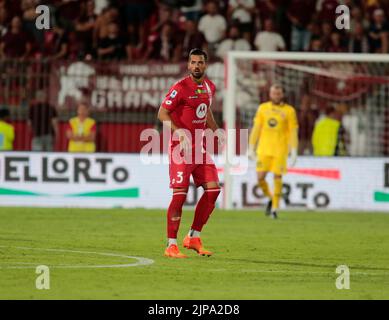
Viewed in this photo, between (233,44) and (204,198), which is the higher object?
(233,44)

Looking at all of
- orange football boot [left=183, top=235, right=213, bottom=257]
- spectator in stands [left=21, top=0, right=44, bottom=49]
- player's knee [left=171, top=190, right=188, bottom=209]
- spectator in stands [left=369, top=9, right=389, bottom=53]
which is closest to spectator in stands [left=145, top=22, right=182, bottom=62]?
spectator in stands [left=21, top=0, right=44, bottom=49]

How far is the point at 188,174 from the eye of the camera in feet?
44.3

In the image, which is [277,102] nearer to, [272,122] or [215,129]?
[272,122]

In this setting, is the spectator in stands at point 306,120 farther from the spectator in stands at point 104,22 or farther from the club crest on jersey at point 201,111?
the club crest on jersey at point 201,111

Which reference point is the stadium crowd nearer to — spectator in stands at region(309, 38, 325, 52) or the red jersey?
spectator in stands at region(309, 38, 325, 52)

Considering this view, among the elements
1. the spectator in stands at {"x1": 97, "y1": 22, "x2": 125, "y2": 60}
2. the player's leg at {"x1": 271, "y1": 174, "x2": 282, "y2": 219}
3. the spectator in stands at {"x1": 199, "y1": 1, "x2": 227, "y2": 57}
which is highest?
the spectator in stands at {"x1": 199, "y1": 1, "x2": 227, "y2": 57}

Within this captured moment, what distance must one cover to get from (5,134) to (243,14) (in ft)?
20.2

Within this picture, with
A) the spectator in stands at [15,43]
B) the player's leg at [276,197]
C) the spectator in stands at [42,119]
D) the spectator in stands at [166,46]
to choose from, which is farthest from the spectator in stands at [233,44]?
the player's leg at [276,197]

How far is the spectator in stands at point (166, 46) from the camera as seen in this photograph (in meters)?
25.2

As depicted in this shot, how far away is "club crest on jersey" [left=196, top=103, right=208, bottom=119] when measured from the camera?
13.6 m

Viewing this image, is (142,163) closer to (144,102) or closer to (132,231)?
(144,102)

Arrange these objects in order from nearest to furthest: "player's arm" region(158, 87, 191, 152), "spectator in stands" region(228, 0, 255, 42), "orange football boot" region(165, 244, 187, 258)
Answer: "player's arm" region(158, 87, 191, 152), "orange football boot" region(165, 244, 187, 258), "spectator in stands" region(228, 0, 255, 42)

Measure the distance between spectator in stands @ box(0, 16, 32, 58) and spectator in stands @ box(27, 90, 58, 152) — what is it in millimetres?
2389

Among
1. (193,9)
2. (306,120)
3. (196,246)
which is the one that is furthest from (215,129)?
(193,9)
